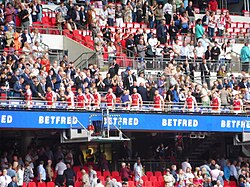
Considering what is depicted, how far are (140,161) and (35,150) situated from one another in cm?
404

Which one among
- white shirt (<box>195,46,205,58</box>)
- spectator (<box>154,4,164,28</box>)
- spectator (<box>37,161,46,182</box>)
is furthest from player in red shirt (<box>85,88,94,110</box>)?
spectator (<box>154,4,164,28</box>)

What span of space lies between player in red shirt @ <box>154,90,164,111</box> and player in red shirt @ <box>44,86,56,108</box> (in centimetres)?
374

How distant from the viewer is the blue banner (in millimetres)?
39000

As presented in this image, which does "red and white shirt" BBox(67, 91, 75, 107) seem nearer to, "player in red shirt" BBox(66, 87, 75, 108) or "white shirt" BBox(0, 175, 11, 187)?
"player in red shirt" BBox(66, 87, 75, 108)

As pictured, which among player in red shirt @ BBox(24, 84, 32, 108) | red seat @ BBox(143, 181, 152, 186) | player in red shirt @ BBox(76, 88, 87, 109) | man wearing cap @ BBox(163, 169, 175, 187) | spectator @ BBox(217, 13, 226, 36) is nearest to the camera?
player in red shirt @ BBox(24, 84, 32, 108)

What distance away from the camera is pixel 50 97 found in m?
39.3

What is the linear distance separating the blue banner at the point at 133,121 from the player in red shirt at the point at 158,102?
234 millimetres

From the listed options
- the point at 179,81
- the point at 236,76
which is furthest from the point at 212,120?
the point at 236,76

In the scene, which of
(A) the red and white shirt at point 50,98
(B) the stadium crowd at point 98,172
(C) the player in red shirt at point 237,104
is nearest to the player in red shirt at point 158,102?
(B) the stadium crowd at point 98,172

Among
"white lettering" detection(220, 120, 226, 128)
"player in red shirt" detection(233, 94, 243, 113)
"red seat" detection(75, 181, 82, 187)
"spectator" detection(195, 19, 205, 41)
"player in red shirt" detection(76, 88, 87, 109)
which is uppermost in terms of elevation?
"spectator" detection(195, 19, 205, 41)

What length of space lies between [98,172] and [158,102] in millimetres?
3034

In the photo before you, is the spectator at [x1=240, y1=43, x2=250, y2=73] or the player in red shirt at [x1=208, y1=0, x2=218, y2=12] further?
the player in red shirt at [x1=208, y1=0, x2=218, y2=12]

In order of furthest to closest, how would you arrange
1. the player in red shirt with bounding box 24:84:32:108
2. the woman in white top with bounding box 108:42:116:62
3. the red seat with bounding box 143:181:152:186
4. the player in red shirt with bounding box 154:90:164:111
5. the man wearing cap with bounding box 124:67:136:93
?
1. the woman in white top with bounding box 108:42:116:62
2. the man wearing cap with bounding box 124:67:136:93
3. the player in red shirt with bounding box 154:90:164:111
4. the red seat with bounding box 143:181:152:186
5. the player in red shirt with bounding box 24:84:32:108

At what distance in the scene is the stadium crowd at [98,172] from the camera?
128ft
